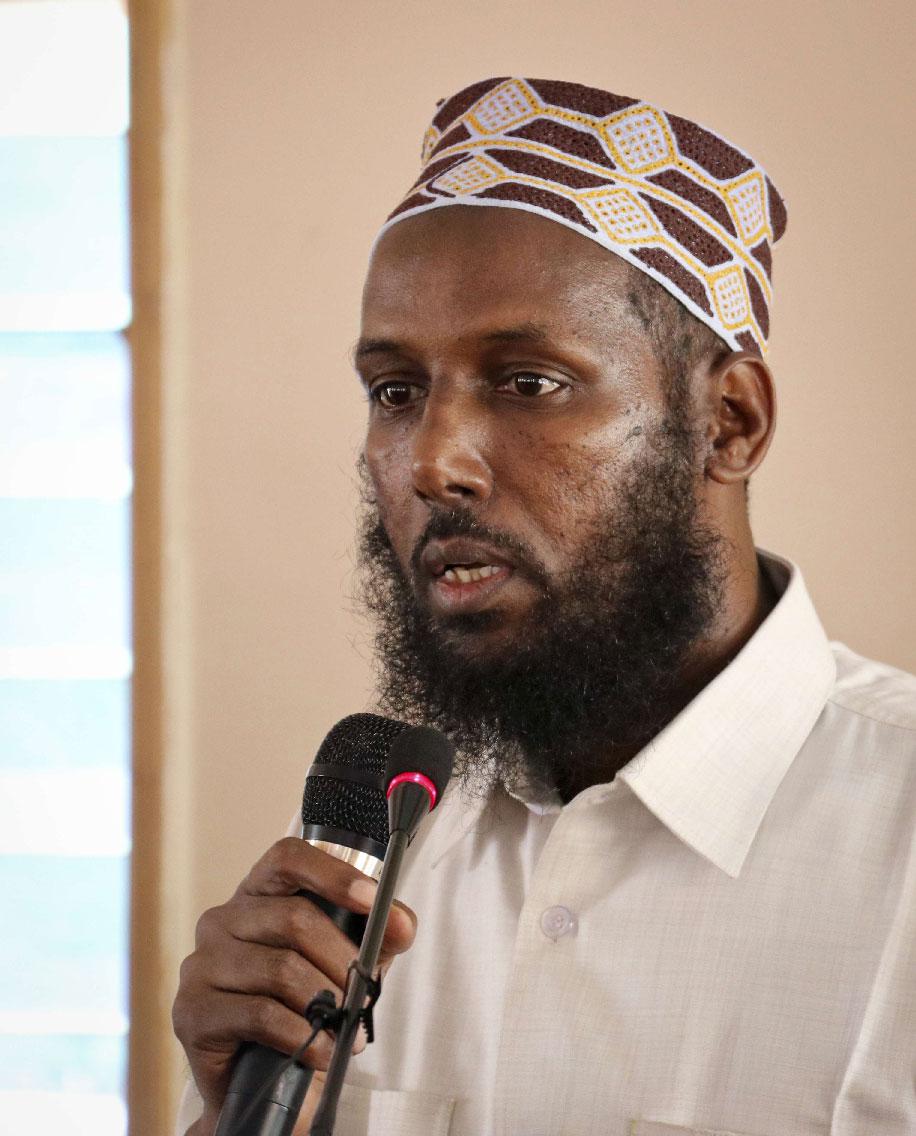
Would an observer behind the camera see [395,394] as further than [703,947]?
Yes

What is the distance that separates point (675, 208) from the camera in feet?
4.75

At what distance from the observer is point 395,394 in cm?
150

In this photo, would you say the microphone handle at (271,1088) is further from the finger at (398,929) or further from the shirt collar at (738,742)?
the shirt collar at (738,742)

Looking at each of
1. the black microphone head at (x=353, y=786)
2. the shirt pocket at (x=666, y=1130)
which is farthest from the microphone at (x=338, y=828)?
the shirt pocket at (x=666, y=1130)

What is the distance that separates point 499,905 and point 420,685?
28cm

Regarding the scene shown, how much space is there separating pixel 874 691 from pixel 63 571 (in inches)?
54.8

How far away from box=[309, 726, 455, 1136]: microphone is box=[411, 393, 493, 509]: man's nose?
0.52m

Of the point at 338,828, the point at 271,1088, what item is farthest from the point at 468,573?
the point at 271,1088

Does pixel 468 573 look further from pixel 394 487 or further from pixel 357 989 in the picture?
pixel 357 989

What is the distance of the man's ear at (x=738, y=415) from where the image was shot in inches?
58.1

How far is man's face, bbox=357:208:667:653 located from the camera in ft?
4.47

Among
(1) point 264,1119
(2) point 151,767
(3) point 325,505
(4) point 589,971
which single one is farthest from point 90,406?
(1) point 264,1119

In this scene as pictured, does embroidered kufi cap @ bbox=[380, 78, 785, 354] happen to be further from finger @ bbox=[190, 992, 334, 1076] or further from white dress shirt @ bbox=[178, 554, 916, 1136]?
finger @ bbox=[190, 992, 334, 1076]

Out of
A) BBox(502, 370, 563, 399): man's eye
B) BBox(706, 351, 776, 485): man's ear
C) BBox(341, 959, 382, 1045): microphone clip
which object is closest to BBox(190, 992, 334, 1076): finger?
BBox(341, 959, 382, 1045): microphone clip
